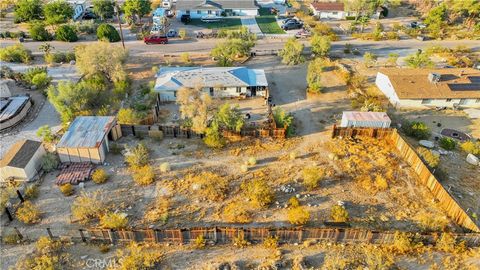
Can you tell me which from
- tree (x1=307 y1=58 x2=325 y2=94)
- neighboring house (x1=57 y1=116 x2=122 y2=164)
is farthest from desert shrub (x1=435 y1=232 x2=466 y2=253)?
neighboring house (x1=57 y1=116 x2=122 y2=164)

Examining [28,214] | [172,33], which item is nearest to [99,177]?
[28,214]

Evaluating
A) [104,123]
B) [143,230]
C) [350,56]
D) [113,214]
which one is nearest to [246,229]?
[143,230]

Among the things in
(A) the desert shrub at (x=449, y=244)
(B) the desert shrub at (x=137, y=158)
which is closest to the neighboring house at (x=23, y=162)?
(B) the desert shrub at (x=137, y=158)

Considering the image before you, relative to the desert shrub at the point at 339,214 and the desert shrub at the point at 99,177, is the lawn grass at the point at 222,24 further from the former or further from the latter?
the desert shrub at the point at 339,214

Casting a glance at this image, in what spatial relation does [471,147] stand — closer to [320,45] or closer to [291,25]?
[320,45]

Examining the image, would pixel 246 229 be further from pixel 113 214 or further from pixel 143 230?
pixel 113 214

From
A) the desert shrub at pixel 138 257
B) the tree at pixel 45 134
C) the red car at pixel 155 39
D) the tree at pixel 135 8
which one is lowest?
the desert shrub at pixel 138 257
